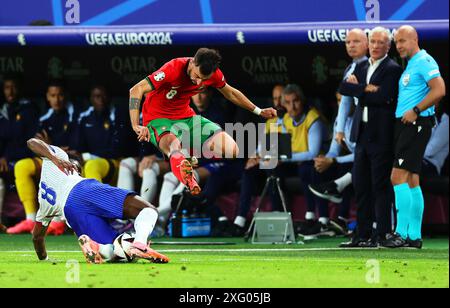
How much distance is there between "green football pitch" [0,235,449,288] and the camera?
25.8 ft

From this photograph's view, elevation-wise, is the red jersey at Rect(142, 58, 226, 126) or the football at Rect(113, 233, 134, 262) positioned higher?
the red jersey at Rect(142, 58, 226, 126)

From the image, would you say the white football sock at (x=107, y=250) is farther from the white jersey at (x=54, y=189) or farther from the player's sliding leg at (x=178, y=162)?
the player's sliding leg at (x=178, y=162)

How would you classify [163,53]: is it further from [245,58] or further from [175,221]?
[175,221]

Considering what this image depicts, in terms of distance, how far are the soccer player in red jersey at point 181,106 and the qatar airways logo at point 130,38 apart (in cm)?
234

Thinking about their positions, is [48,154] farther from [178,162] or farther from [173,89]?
[173,89]

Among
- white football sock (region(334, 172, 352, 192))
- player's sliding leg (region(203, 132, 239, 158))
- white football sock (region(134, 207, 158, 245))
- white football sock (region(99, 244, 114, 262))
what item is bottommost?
white football sock (region(99, 244, 114, 262))

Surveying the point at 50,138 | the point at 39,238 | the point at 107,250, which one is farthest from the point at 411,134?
the point at 50,138

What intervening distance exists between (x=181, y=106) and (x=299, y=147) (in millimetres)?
3035

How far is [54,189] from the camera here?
9.59 metres

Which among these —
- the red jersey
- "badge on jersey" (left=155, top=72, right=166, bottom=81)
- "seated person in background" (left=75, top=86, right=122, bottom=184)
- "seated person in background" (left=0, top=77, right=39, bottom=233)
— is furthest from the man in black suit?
"seated person in background" (left=0, top=77, right=39, bottom=233)

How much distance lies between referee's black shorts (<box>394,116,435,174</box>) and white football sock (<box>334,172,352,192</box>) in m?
2.26

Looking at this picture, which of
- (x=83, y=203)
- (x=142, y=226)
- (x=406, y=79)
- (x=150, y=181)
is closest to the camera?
(x=142, y=226)

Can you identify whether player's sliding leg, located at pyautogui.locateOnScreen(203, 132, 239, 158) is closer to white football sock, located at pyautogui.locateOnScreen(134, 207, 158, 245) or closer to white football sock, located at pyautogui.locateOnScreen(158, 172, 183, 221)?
white football sock, located at pyautogui.locateOnScreen(134, 207, 158, 245)

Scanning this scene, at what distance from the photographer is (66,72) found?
53.7 feet
